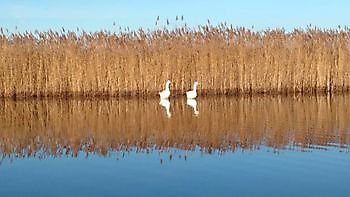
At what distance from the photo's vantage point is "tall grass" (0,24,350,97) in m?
19.6

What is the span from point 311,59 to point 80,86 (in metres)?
8.80

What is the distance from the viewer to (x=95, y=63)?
19.8 meters

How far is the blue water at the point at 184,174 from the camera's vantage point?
5.94 metres

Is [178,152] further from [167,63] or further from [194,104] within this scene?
[167,63]

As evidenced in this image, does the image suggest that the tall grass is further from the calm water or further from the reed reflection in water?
the calm water

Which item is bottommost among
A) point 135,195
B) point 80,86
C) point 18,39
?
point 135,195

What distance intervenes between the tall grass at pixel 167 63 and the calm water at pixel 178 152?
16.7 feet

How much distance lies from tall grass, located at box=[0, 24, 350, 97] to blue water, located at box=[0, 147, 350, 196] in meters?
11.5

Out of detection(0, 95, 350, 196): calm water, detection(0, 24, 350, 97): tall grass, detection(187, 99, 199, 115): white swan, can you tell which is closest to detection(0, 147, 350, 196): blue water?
detection(0, 95, 350, 196): calm water

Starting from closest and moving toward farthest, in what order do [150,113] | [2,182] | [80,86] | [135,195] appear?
[135,195]
[2,182]
[150,113]
[80,86]

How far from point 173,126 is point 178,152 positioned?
9.32ft

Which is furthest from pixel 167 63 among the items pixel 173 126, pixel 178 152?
pixel 178 152

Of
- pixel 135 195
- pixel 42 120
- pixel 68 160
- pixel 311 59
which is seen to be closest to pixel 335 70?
pixel 311 59

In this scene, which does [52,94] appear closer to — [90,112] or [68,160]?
[90,112]
